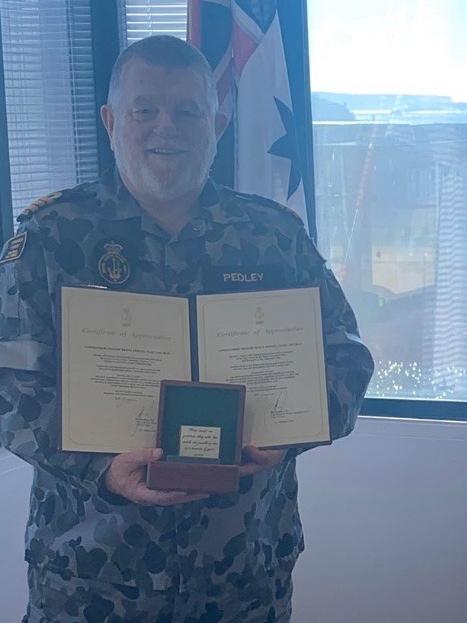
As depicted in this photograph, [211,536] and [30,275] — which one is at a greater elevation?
[30,275]

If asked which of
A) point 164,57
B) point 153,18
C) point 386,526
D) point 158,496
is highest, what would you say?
point 153,18

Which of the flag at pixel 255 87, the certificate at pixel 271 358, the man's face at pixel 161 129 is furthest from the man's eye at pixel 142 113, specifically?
the flag at pixel 255 87

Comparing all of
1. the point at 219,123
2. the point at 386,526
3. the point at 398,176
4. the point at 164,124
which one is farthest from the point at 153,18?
the point at 386,526

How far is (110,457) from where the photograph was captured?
1.29 m

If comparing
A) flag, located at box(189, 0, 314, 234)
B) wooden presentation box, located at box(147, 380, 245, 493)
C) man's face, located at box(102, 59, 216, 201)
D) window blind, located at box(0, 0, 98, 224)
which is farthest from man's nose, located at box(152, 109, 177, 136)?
window blind, located at box(0, 0, 98, 224)

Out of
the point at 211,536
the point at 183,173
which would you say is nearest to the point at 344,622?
the point at 211,536

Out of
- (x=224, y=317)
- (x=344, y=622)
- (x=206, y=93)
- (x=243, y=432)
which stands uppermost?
(x=206, y=93)

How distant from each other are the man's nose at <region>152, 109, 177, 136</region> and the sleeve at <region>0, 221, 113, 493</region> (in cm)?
28

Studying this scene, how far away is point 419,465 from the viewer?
240 cm

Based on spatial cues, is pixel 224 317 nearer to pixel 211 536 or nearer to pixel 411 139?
pixel 211 536

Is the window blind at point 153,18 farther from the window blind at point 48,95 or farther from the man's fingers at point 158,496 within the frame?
the man's fingers at point 158,496

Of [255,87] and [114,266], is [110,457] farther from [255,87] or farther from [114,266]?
[255,87]

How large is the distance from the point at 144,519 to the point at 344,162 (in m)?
1.43

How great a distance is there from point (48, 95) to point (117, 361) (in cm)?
139
